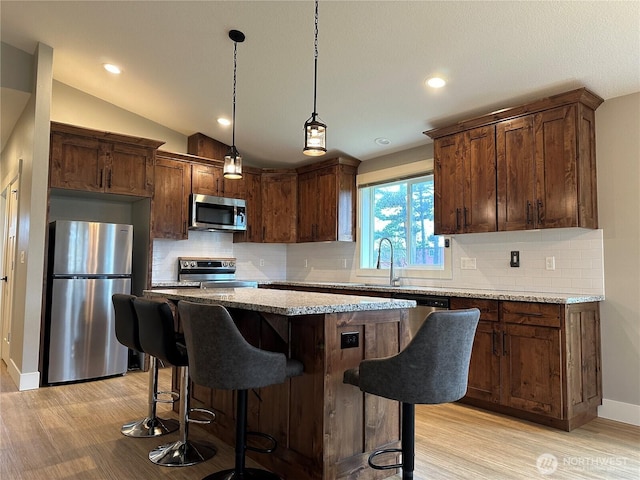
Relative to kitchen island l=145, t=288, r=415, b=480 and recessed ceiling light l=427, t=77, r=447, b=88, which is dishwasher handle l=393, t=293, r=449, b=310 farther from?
recessed ceiling light l=427, t=77, r=447, b=88

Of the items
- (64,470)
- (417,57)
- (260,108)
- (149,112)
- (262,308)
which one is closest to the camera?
(262,308)

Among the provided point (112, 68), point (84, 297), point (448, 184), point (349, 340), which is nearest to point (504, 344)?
point (448, 184)

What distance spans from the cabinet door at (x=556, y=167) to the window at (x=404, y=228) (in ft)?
4.06

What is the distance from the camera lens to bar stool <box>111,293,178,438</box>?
9.40 feet

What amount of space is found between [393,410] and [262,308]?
98 centimetres

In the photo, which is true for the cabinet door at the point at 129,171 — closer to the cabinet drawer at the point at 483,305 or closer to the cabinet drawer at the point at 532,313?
the cabinet drawer at the point at 483,305

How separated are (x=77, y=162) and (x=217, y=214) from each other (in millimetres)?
1640

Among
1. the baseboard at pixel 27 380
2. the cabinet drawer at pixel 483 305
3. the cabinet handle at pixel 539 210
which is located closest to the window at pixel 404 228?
the cabinet drawer at pixel 483 305

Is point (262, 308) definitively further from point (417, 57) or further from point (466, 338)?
point (417, 57)

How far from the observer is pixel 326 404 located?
7.22 ft

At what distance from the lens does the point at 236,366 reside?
79.3 inches

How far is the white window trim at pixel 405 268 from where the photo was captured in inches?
181

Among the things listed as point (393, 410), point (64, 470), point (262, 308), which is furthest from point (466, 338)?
point (64, 470)

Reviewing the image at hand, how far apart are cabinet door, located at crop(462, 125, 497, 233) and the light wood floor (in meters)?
1.54
